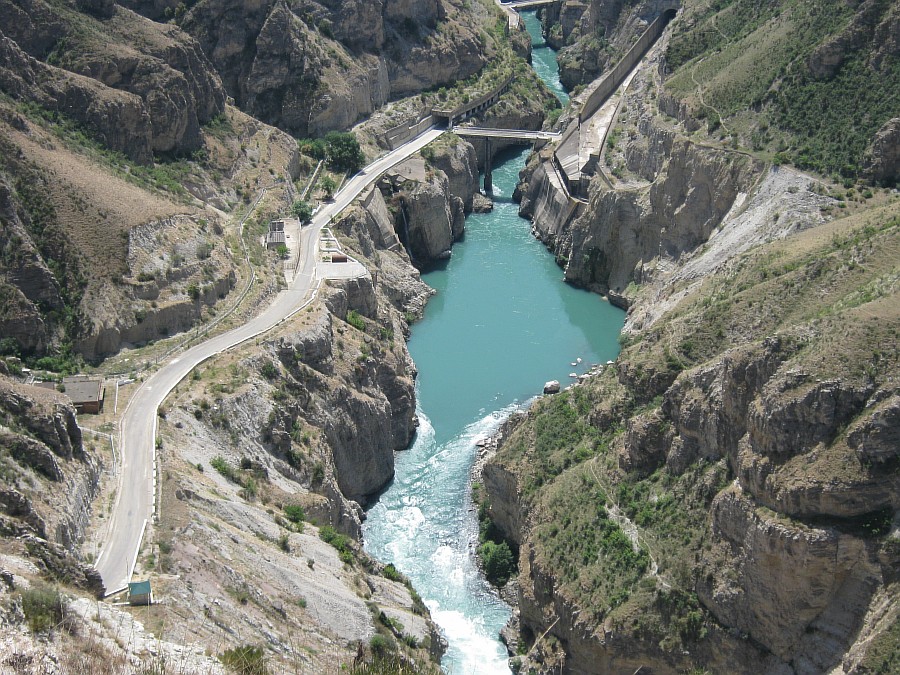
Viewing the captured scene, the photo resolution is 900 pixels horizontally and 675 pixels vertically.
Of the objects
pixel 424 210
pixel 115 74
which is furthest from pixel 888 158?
pixel 115 74

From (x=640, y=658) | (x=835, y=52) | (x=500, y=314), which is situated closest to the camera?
(x=640, y=658)

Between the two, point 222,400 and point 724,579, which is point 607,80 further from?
point 724,579

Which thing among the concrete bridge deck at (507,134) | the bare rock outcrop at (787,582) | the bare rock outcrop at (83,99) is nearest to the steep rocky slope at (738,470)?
the bare rock outcrop at (787,582)

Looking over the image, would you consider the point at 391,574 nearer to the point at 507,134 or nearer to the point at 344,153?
the point at 344,153

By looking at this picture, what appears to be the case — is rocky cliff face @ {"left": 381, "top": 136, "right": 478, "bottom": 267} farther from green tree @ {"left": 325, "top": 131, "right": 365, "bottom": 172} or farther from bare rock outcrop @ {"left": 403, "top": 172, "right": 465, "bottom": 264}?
green tree @ {"left": 325, "top": 131, "right": 365, "bottom": 172}

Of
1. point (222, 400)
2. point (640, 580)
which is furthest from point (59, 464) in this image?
point (640, 580)

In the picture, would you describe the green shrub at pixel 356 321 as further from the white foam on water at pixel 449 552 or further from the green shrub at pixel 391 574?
the green shrub at pixel 391 574
